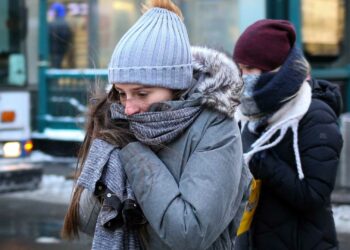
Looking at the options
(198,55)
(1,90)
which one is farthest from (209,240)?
(1,90)

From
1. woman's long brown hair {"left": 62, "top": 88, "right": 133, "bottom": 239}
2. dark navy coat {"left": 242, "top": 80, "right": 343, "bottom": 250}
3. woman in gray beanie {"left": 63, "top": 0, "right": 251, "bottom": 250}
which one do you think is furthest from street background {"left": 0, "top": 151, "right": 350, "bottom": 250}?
woman in gray beanie {"left": 63, "top": 0, "right": 251, "bottom": 250}

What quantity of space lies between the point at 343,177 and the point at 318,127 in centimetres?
573

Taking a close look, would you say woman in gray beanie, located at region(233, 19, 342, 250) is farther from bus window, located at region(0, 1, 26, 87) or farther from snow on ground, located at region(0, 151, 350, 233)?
bus window, located at region(0, 1, 26, 87)

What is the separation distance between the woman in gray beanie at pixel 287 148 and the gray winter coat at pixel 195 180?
69 centimetres

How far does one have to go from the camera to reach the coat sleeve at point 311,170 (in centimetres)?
246

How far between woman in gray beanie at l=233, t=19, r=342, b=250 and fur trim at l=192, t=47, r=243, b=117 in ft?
2.11

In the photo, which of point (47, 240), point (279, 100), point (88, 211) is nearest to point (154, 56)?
point (88, 211)

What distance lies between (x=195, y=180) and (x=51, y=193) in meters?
7.41

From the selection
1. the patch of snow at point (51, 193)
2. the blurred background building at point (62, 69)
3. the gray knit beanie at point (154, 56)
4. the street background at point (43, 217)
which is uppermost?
the gray knit beanie at point (154, 56)

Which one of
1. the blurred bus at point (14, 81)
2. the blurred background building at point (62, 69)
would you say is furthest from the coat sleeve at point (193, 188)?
the blurred bus at point (14, 81)

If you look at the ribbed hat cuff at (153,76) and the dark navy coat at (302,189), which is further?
the dark navy coat at (302,189)

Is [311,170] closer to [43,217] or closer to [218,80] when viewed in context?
[218,80]

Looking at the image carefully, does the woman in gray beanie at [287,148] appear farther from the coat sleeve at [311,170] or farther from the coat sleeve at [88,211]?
the coat sleeve at [88,211]

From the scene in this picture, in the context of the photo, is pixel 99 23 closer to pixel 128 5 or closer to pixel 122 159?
pixel 128 5
